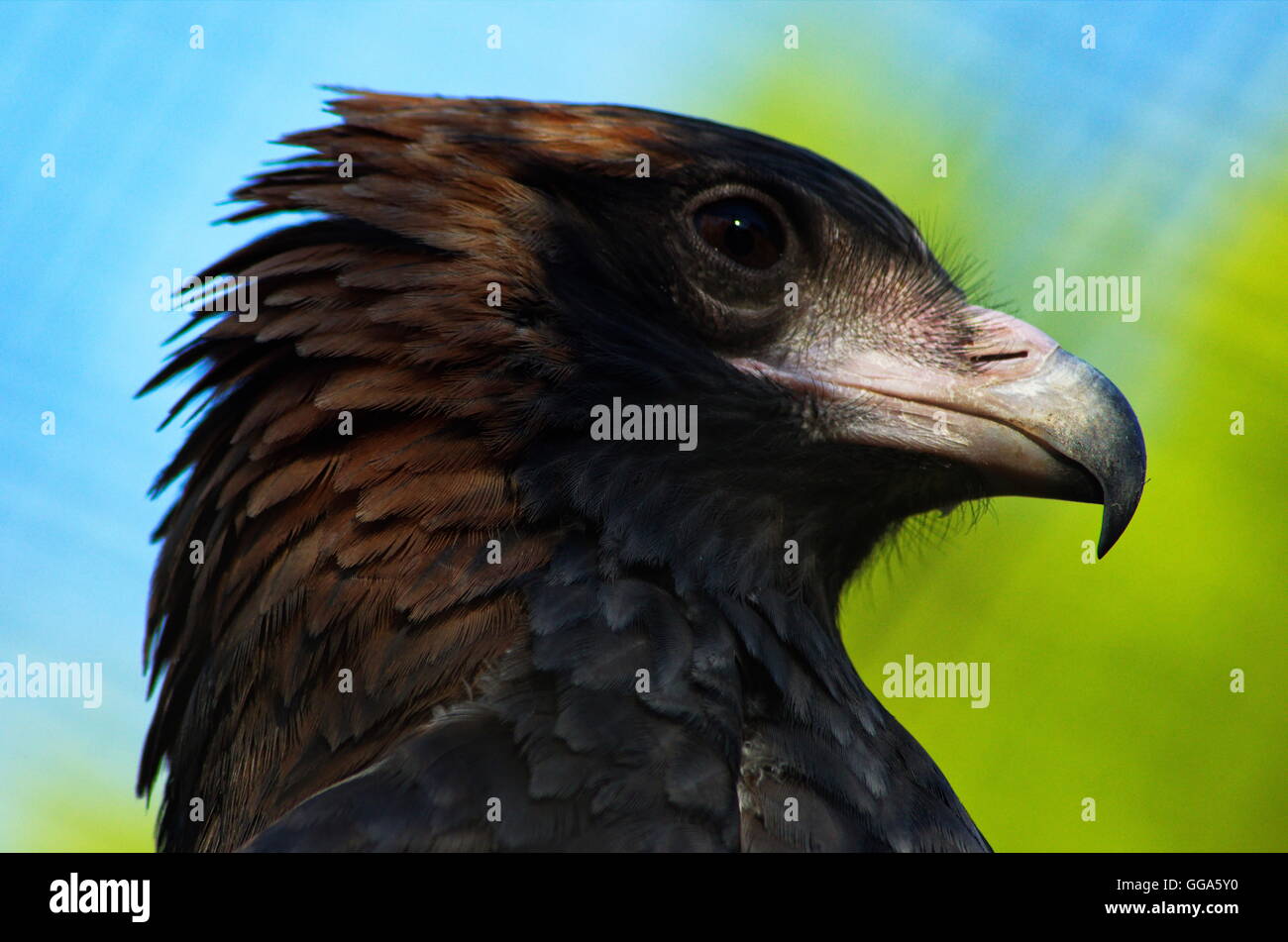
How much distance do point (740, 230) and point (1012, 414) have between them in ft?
2.75

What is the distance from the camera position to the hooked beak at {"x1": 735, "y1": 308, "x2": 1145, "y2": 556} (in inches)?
134

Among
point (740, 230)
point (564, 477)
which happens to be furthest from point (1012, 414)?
point (564, 477)

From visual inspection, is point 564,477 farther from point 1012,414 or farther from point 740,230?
point 1012,414

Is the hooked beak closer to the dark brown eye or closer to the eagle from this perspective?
the eagle

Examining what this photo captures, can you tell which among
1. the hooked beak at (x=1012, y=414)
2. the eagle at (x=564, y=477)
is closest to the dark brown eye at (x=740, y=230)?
Answer: the eagle at (x=564, y=477)

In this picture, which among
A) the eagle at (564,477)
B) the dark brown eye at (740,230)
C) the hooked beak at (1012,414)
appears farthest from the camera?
the dark brown eye at (740,230)

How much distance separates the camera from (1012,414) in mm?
3479

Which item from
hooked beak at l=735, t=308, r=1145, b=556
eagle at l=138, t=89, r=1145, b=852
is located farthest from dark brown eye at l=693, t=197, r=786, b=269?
hooked beak at l=735, t=308, r=1145, b=556

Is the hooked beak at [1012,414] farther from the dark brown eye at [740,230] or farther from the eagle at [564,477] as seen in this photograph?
the dark brown eye at [740,230]

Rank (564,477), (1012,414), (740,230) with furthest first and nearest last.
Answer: (740,230) < (1012,414) < (564,477)

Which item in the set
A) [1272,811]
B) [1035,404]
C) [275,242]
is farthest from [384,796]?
[1272,811]

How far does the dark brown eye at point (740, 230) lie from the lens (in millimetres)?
3572
